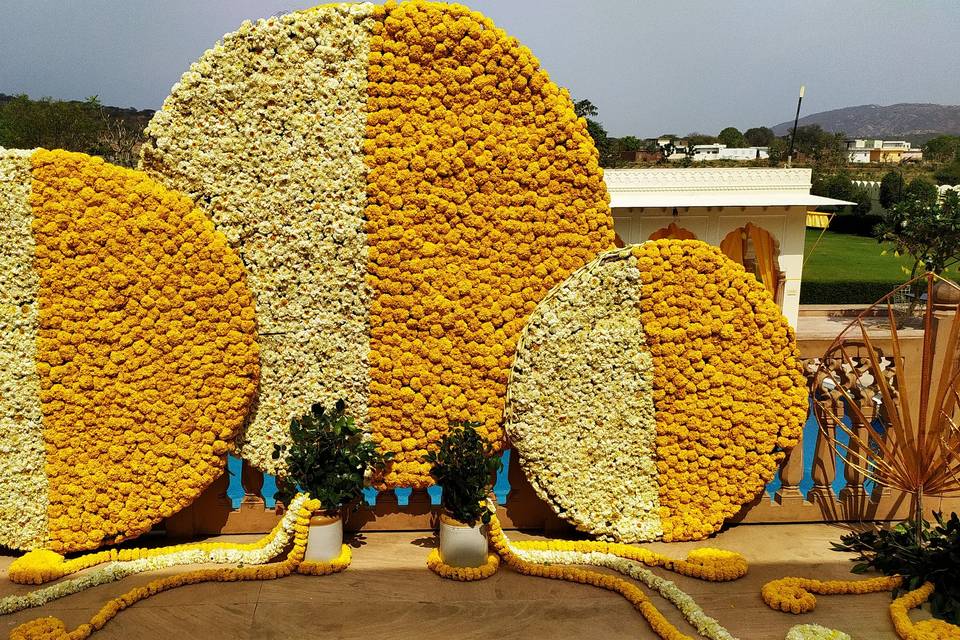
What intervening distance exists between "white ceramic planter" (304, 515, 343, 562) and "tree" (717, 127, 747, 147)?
9353 centimetres

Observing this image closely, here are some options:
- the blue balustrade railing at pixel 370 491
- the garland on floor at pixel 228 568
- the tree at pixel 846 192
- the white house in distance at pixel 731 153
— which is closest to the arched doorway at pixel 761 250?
the blue balustrade railing at pixel 370 491

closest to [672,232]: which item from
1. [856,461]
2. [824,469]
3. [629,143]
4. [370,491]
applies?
[856,461]

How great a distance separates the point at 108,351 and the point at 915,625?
488 centimetres

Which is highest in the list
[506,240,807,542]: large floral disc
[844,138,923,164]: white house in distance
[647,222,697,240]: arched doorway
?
[844,138,923,164]: white house in distance

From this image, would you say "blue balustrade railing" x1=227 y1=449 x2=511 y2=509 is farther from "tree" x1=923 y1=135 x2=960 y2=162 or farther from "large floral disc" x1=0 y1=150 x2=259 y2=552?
"tree" x1=923 y1=135 x2=960 y2=162

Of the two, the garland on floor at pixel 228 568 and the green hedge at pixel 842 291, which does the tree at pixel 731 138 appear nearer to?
the green hedge at pixel 842 291

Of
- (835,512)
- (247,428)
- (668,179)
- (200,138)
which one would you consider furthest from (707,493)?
(668,179)

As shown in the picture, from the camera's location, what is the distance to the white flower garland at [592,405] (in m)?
4.83

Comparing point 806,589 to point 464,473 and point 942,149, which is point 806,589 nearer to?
point 464,473

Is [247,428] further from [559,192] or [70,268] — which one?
[559,192]

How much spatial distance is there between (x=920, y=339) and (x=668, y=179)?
1118 cm

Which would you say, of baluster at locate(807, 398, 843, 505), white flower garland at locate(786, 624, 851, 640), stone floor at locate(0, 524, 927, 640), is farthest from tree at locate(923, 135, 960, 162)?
white flower garland at locate(786, 624, 851, 640)

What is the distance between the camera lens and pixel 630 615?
13.6 ft

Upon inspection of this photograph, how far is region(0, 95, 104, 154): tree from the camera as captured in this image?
35.1m
